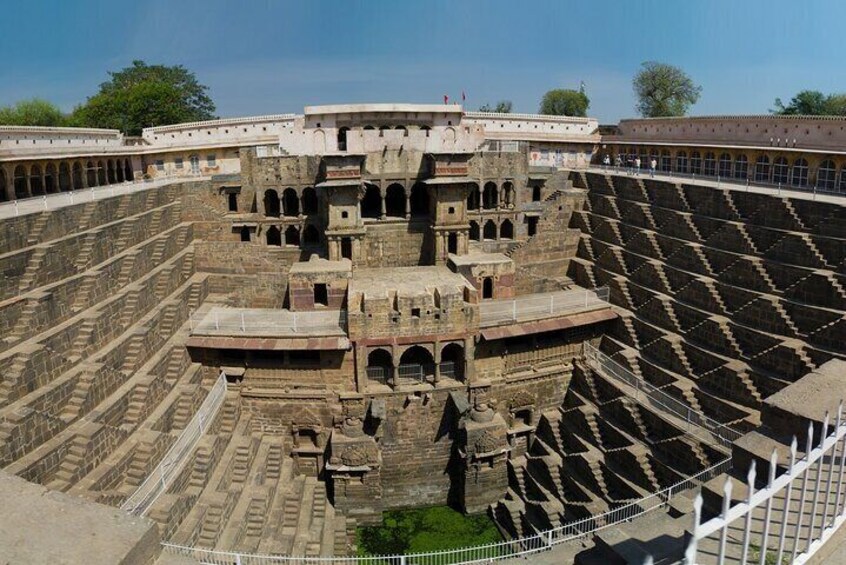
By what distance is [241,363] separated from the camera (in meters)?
21.2

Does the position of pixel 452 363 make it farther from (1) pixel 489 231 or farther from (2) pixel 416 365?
Answer: (1) pixel 489 231

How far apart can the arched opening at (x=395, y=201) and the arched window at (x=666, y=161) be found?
18710 mm

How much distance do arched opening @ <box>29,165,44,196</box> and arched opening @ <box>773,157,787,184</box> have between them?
35.3m

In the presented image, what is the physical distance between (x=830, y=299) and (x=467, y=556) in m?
13.4

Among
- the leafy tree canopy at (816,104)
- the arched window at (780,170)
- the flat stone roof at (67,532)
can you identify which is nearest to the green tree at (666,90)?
the leafy tree canopy at (816,104)

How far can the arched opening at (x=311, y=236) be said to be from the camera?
28927 millimetres

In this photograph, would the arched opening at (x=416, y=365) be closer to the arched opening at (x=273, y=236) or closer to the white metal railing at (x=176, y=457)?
the white metal railing at (x=176, y=457)

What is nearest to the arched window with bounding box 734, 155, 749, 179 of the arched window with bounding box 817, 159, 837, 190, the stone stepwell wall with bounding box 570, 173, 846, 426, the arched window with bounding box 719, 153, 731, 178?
the arched window with bounding box 719, 153, 731, 178

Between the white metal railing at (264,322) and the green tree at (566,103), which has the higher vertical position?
the green tree at (566,103)

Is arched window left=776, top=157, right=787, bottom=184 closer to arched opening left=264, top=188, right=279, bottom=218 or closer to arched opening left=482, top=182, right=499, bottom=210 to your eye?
arched opening left=482, top=182, right=499, bottom=210

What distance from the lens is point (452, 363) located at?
22172 mm

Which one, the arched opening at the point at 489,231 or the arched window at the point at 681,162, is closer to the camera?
the arched opening at the point at 489,231

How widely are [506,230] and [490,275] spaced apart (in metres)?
6.07

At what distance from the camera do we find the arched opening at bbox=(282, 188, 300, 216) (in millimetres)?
28844
